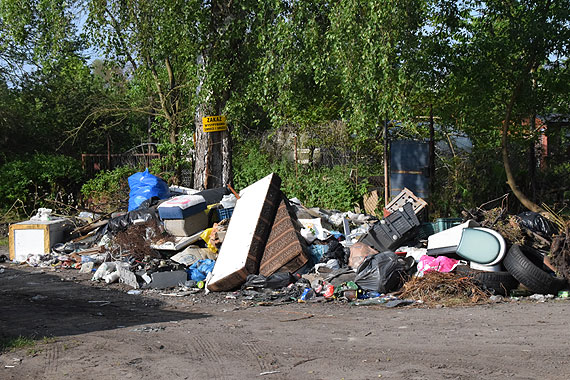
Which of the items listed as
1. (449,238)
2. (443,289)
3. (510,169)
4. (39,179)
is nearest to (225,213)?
(449,238)

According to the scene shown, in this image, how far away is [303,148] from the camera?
1400 centimetres

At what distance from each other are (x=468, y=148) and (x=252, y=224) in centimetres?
572

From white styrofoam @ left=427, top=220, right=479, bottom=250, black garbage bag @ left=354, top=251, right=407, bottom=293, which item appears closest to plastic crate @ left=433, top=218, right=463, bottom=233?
white styrofoam @ left=427, top=220, right=479, bottom=250

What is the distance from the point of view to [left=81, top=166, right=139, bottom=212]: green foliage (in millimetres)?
16328

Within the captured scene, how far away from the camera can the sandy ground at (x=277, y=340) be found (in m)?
4.93

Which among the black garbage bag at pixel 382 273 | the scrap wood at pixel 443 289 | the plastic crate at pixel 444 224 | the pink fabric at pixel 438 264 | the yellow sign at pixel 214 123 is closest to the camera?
the scrap wood at pixel 443 289

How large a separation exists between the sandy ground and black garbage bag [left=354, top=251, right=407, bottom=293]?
0.58 meters

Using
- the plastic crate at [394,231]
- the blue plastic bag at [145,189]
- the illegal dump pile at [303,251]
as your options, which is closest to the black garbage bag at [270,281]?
the illegal dump pile at [303,251]

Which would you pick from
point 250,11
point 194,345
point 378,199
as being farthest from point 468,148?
point 194,345

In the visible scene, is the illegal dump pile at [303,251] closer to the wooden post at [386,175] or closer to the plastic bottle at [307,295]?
the plastic bottle at [307,295]

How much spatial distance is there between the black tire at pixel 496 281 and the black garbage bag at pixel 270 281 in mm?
2473

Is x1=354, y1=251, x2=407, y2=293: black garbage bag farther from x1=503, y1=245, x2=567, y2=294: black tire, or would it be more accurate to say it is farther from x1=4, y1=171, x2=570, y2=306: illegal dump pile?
x1=503, y1=245, x2=567, y2=294: black tire

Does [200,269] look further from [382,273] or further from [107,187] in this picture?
[107,187]

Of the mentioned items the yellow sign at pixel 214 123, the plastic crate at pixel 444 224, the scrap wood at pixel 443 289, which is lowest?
the scrap wood at pixel 443 289
